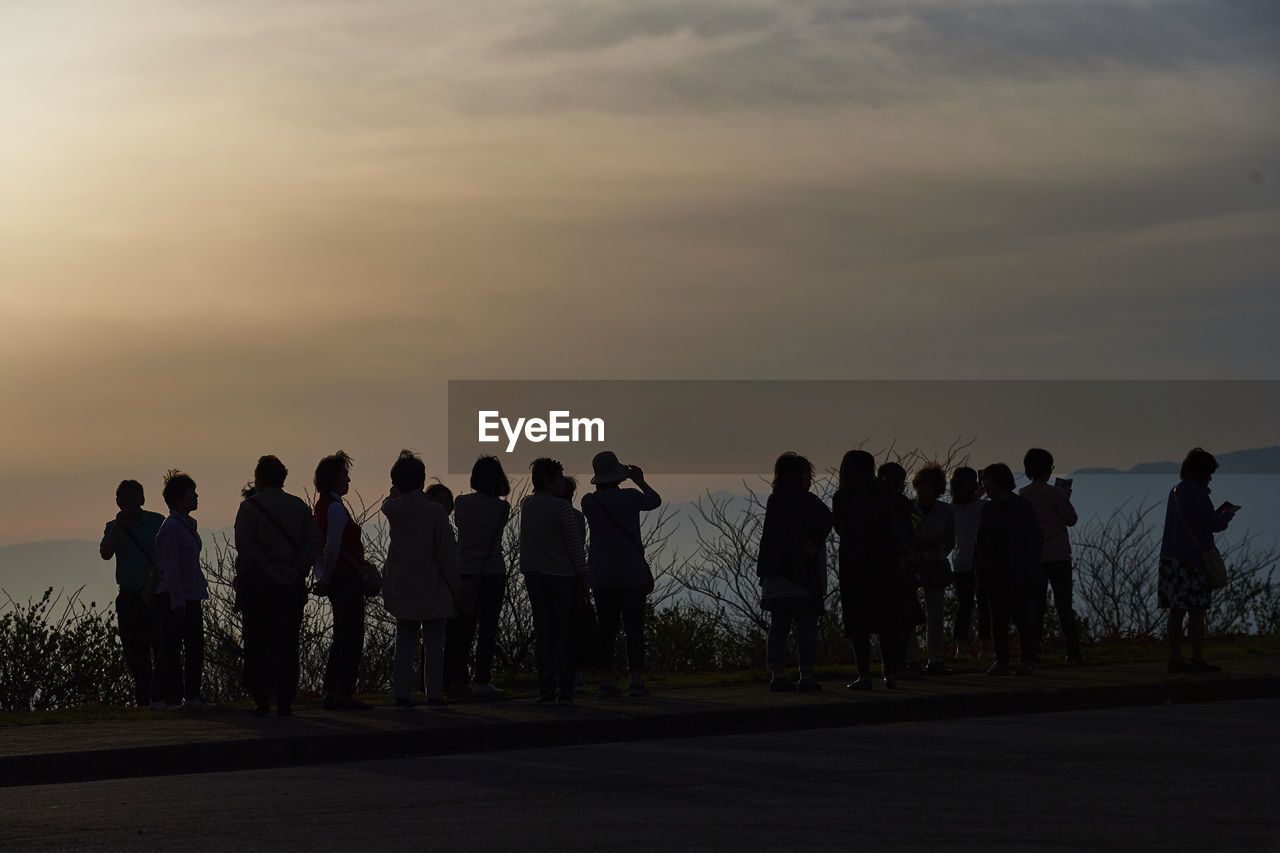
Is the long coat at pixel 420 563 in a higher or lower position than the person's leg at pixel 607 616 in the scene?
higher

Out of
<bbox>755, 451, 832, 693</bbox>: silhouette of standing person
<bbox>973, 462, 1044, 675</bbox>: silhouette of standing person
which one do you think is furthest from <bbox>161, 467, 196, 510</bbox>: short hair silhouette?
<bbox>973, 462, 1044, 675</bbox>: silhouette of standing person

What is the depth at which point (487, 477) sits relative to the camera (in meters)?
13.8

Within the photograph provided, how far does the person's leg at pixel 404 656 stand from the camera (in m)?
13.3

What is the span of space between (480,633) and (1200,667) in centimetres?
656

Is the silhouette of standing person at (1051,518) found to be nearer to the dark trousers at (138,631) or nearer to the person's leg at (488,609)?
the person's leg at (488,609)

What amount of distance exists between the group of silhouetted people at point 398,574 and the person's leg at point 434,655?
0.01 meters

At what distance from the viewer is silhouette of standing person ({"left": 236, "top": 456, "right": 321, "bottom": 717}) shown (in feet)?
41.9

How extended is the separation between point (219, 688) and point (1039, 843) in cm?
1350

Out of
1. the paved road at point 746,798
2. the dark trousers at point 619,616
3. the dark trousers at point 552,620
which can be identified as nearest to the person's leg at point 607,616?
the dark trousers at point 619,616

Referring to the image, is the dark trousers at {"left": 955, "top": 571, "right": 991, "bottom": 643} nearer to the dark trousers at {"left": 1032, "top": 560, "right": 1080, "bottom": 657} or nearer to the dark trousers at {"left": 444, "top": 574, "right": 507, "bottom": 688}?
the dark trousers at {"left": 1032, "top": 560, "right": 1080, "bottom": 657}

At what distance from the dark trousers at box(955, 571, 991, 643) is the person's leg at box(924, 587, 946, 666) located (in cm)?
125

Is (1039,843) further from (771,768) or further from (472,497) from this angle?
(472,497)

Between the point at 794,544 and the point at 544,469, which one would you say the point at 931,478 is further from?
the point at 544,469

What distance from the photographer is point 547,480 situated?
13.5 metres
